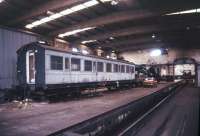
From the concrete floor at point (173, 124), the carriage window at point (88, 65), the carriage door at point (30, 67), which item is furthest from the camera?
the carriage window at point (88, 65)

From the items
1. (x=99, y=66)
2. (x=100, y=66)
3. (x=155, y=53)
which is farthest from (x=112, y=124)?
(x=155, y=53)

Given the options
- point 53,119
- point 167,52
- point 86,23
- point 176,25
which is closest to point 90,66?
point 86,23

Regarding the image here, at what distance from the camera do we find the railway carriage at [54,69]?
13.9m

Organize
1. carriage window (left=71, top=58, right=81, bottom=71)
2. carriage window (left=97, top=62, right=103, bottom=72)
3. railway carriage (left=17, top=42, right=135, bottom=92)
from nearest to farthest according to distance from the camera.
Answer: railway carriage (left=17, top=42, right=135, bottom=92) < carriage window (left=71, top=58, right=81, bottom=71) < carriage window (left=97, top=62, right=103, bottom=72)

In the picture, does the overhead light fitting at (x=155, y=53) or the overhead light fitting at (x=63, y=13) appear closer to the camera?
the overhead light fitting at (x=63, y=13)

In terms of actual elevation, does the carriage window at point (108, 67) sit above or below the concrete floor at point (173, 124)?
above

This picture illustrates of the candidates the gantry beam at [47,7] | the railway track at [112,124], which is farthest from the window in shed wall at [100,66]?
the railway track at [112,124]

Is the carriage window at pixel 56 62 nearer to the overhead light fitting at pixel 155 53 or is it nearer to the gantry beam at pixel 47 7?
the gantry beam at pixel 47 7

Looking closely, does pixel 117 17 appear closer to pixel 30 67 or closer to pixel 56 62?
pixel 56 62

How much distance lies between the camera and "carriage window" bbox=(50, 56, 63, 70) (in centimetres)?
1448

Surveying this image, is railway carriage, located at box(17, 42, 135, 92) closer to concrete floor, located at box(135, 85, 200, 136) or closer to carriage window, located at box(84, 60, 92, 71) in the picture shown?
carriage window, located at box(84, 60, 92, 71)

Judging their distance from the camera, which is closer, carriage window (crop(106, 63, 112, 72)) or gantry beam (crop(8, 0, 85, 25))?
gantry beam (crop(8, 0, 85, 25))

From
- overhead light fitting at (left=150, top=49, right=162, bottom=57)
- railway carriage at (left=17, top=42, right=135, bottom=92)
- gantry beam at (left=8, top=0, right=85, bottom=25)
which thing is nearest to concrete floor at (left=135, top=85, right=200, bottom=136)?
railway carriage at (left=17, top=42, right=135, bottom=92)

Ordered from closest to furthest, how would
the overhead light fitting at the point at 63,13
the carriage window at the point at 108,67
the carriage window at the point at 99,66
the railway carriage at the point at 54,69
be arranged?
the railway carriage at the point at 54,69, the overhead light fitting at the point at 63,13, the carriage window at the point at 99,66, the carriage window at the point at 108,67
